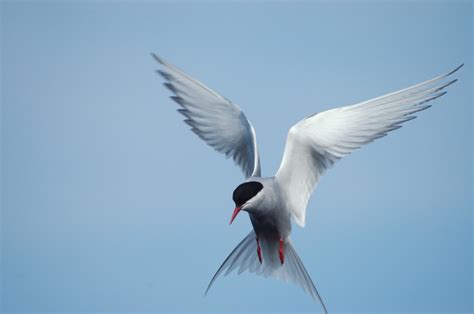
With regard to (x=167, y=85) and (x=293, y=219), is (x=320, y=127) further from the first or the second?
(x=167, y=85)

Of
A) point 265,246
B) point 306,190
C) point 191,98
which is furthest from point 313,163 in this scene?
point 191,98

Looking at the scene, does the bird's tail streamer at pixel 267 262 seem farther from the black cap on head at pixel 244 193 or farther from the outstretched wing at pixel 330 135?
the black cap on head at pixel 244 193

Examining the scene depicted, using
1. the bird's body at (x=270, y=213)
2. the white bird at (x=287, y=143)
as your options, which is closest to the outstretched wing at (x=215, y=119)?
the white bird at (x=287, y=143)

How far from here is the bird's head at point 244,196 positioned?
2403mm

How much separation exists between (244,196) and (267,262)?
1.95 ft

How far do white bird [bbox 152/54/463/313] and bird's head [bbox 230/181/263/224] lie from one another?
20mm

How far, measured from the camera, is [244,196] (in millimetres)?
2410

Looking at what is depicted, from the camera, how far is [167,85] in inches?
101

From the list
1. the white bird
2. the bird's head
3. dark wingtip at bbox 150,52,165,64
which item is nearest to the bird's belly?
the white bird

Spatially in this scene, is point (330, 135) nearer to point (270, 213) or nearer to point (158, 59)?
point (270, 213)

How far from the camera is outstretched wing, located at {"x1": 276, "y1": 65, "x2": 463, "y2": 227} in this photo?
2.62 metres

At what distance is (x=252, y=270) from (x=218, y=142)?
0.62 m

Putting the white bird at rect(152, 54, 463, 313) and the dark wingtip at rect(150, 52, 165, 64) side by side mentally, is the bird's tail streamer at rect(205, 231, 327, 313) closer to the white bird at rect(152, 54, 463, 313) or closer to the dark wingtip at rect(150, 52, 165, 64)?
the white bird at rect(152, 54, 463, 313)

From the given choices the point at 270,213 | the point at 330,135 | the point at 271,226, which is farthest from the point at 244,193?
the point at 330,135
